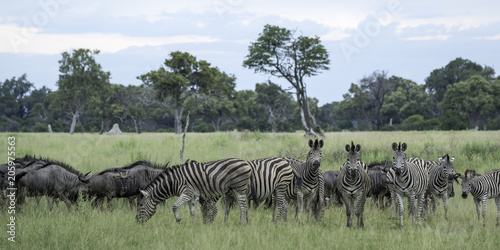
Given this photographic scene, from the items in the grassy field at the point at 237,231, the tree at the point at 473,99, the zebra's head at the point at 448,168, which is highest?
the tree at the point at 473,99

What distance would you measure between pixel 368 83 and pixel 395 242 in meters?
74.6

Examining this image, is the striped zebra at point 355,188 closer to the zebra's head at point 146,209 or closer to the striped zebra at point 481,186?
the striped zebra at point 481,186

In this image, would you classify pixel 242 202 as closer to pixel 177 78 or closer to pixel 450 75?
pixel 177 78

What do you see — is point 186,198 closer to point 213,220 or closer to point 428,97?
point 213,220

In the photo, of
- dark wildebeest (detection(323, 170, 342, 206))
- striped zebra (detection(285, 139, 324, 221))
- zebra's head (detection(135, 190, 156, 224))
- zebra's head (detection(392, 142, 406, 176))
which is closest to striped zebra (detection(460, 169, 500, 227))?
zebra's head (detection(392, 142, 406, 176))

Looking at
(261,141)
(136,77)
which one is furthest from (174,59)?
(261,141)

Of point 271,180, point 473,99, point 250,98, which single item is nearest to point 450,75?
point 473,99

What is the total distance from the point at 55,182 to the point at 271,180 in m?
5.32

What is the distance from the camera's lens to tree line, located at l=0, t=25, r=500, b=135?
42.4 meters

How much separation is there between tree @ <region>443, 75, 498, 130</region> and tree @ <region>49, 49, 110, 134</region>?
46248mm

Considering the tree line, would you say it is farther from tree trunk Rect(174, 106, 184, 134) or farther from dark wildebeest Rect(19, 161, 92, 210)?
dark wildebeest Rect(19, 161, 92, 210)

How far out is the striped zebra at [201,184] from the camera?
1023 cm

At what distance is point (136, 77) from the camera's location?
56.2 metres

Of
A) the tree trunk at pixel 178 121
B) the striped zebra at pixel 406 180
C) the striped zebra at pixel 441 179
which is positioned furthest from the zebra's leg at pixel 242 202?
the tree trunk at pixel 178 121
